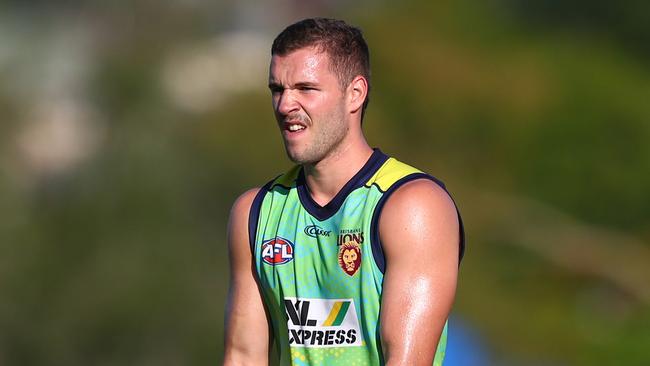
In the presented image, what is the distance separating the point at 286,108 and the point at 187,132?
2131cm

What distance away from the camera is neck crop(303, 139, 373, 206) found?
23.1 ft

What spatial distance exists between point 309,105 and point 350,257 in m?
0.75

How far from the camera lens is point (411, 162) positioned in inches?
1059

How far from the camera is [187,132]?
28062 millimetres

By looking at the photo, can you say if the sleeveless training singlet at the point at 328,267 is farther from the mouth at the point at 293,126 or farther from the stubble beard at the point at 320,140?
the mouth at the point at 293,126

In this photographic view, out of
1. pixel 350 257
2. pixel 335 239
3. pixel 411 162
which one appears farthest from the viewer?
pixel 411 162

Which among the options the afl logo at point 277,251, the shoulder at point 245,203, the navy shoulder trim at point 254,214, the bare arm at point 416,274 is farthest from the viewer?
the shoulder at point 245,203

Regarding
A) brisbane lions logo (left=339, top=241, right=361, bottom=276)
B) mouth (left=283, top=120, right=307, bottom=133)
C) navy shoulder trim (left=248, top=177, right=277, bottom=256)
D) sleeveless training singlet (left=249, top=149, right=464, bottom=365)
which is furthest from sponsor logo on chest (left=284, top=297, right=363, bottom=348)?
mouth (left=283, top=120, right=307, bottom=133)

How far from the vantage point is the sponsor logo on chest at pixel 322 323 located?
6.80 meters

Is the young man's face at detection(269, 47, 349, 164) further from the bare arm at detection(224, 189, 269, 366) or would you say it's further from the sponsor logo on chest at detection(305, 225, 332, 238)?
the bare arm at detection(224, 189, 269, 366)

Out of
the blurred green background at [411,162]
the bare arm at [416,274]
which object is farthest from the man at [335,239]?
the blurred green background at [411,162]

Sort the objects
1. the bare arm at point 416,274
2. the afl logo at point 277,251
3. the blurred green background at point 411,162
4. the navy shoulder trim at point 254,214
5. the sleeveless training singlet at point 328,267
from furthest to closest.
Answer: the blurred green background at point 411,162 → the navy shoulder trim at point 254,214 → the afl logo at point 277,251 → the sleeveless training singlet at point 328,267 → the bare arm at point 416,274

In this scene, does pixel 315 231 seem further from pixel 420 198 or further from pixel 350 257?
pixel 420 198

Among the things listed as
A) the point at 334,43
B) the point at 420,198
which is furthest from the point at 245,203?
the point at 420,198
